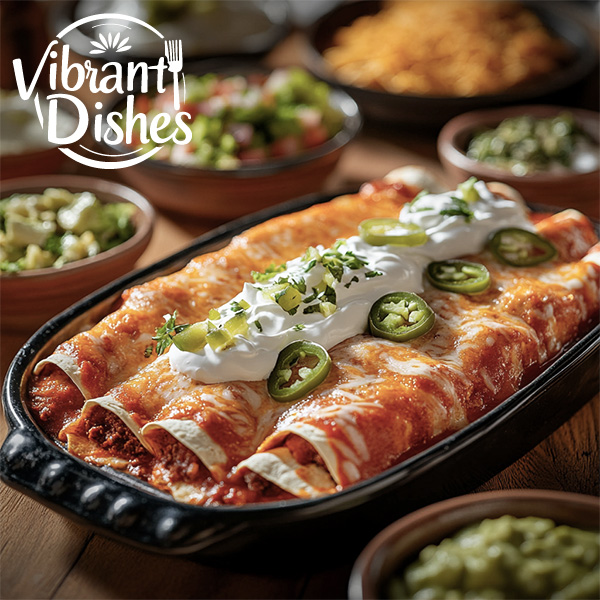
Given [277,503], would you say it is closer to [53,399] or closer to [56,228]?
[53,399]

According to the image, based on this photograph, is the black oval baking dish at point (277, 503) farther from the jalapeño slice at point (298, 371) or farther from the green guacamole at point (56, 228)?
the green guacamole at point (56, 228)

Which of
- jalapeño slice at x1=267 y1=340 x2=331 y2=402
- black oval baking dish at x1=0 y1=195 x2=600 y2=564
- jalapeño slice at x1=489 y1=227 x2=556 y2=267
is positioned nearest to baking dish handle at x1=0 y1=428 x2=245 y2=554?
black oval baking dish at x1=0 y1=195 x2=600 y2=564

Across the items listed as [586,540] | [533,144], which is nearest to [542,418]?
[586,540]

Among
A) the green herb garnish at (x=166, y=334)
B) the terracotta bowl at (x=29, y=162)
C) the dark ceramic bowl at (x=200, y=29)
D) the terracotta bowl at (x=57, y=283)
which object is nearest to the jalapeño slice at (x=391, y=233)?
the green herb garnish at (x=166, y=334)

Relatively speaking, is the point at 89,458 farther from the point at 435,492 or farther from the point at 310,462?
the point at 435,492

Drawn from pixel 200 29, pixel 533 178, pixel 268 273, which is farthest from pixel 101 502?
pixel 200 29

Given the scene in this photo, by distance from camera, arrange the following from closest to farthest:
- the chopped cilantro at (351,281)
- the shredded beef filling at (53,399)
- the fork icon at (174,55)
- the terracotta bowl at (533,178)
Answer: the shredded beef filling at (53,399), the chopped cilantro at (351,281), the terracotta bowl at (533,178), the fork icon at (174,55)
